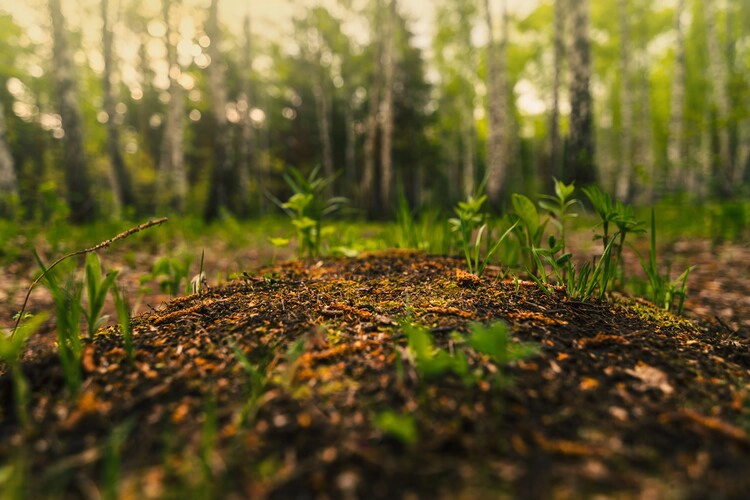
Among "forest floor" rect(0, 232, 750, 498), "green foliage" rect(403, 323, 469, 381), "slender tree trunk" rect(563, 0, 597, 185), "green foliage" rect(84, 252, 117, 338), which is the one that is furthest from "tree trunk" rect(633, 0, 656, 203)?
"green foliage" rect(84, 252, 117, 338)

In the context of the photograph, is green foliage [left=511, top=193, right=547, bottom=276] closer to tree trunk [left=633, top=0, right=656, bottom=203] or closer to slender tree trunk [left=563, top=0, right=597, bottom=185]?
slender tree trunk [left=563, top=0, right=597, bottom=185]

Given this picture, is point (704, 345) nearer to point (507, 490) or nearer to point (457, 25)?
point (507, 490)

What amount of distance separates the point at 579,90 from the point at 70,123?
881 centimetres

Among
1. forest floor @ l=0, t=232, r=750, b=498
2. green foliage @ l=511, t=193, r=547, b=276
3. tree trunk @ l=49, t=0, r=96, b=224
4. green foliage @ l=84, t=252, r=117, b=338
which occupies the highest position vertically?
tree trunk @ l=49, t=0, r=96, b=224

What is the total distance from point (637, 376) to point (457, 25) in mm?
17131

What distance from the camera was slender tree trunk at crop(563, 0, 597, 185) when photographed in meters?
6.34

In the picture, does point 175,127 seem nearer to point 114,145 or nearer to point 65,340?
point 114,145

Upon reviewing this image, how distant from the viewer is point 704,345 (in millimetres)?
1365

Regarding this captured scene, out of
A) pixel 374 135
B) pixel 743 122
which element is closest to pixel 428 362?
pixel 374 135

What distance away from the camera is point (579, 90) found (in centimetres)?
652

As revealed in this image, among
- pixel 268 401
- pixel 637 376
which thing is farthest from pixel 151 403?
pixel 637 376

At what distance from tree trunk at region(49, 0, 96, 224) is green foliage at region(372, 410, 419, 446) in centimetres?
733

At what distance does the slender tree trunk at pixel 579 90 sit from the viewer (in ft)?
20.8

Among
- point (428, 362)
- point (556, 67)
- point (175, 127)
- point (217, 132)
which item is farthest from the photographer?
point (556, 67)
